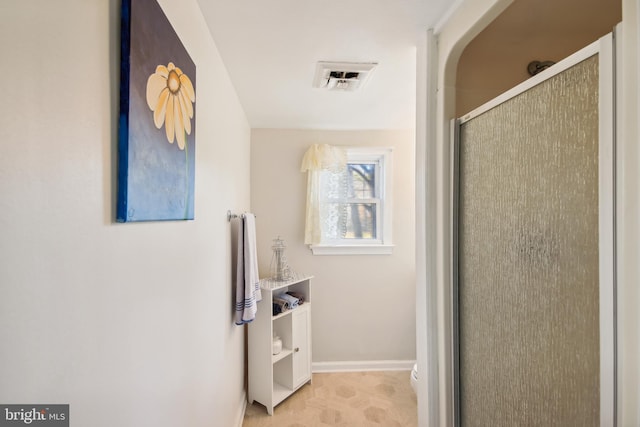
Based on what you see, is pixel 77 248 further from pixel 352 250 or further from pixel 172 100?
pixel 352 250

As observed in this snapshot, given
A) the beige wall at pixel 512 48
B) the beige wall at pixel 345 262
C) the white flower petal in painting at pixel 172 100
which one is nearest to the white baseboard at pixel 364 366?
the beige wall at pixel 345 262

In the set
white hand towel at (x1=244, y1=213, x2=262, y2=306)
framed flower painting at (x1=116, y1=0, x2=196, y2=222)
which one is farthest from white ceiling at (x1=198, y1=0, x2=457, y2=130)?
white hand towel at (x1=244, y1=213, x2=262, y2=306)

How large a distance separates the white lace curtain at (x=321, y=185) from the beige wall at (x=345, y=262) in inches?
3.9

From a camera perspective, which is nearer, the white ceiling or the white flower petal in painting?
the white flower petal in painting

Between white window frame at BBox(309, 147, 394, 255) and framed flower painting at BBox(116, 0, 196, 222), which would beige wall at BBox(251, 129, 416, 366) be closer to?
white window frame at BBox(309, 147, 394, 255)

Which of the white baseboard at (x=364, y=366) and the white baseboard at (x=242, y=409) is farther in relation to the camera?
the white baseboard at (x=364, y=366)

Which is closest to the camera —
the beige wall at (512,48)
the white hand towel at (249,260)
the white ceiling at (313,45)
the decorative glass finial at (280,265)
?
the white ceiling at (313,45)

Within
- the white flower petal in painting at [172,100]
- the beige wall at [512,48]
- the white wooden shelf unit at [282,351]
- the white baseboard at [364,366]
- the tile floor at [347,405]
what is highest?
the beige wall at [512,48]

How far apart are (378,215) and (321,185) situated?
616 mm

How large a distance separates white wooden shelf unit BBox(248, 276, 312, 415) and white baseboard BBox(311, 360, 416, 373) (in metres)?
0.24

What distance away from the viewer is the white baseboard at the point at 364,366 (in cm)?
247

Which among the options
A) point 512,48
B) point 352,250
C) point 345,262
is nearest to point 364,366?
point 345,262

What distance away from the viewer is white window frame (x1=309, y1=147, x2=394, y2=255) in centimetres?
250

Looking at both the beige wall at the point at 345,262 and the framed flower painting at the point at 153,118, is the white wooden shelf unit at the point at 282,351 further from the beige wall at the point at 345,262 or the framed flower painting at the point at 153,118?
the framed flower painting at the point at 153,118
